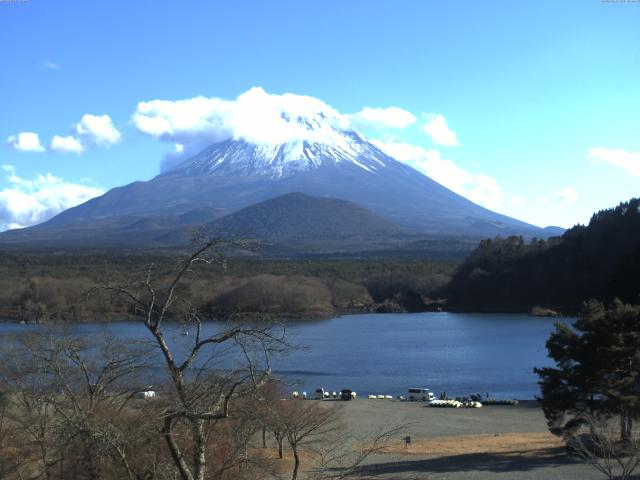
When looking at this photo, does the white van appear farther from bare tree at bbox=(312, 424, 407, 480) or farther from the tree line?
the tree line

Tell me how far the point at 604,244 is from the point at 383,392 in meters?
39.2

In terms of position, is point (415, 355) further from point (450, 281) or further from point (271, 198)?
point (271, 198)

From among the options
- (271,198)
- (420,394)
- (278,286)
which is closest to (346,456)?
(420,394)

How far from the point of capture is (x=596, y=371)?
1403cm

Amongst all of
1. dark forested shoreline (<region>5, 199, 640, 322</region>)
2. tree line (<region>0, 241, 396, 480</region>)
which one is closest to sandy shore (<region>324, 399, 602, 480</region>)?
tree line (<region>0, 241, 396, 480</region>)

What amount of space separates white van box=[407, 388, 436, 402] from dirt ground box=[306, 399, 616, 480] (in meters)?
0.92

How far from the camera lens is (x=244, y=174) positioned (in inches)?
7160

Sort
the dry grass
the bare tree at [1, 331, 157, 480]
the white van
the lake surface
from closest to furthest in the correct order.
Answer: the bare tree at [1, 331, 157, 480]
the dry grass
the white van
the lake surface

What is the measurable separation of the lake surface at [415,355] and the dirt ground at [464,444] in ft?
8.66

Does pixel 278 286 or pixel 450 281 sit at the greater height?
pixel 450 281

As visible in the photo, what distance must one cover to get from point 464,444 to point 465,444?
0.02 meters

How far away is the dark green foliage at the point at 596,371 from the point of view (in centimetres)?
1365

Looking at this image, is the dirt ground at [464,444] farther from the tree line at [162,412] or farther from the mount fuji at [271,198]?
the mount fuji at [271,198]

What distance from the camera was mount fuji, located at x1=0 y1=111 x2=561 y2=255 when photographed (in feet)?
427
